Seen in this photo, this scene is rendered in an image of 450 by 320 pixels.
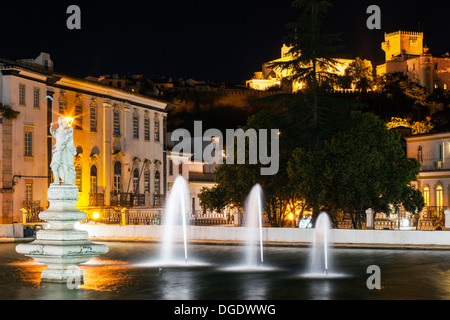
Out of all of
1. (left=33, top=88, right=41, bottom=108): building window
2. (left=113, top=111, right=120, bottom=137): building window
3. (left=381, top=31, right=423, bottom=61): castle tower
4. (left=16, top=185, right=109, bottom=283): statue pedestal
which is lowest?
(left=16, top=185, right=109, bottom=283): statue pedestal

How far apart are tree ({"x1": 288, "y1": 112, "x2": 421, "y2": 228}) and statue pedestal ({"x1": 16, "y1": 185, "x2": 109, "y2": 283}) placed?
20529 millimetres

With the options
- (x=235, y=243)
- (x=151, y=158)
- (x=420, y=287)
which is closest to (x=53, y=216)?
(x=420, y=287)

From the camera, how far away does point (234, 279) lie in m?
21.2

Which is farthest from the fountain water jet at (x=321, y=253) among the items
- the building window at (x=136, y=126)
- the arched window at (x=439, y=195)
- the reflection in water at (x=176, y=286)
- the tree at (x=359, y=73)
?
the tree at (x=359, y=73)

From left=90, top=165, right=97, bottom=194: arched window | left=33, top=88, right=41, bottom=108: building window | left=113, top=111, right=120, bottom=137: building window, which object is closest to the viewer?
left=33, top=88, right=41, bottom=108: building window

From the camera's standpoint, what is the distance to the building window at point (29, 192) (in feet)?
145

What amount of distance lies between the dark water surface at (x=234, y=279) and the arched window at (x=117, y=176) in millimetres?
23156

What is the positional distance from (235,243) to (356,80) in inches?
4662

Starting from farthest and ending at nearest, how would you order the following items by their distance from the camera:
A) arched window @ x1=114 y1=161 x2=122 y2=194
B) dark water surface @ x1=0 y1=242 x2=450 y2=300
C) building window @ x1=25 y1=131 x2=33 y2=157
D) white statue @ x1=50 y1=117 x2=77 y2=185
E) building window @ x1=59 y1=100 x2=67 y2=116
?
arched window @ x1=114 y1=161 x2=122 y2=194
building window @ x1=59 y1=100 x2=67 y2=116
building window @ x1=25 y1=131 x2=33 y2=157
white statue @ x1=50 y1=117 x2=77 y2=185
dark water surface @ x1=0 y1=242 x2=450 y2=300

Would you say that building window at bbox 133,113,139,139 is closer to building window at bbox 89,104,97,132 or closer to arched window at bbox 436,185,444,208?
building window at bbox 89,104,97,132

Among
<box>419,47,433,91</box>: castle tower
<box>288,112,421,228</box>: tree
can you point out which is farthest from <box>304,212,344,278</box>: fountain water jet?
<box>419,47,433,91</box>: castle tower

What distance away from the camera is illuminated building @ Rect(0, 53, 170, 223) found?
4322cm

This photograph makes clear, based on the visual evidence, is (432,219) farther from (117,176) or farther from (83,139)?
(83,139)
